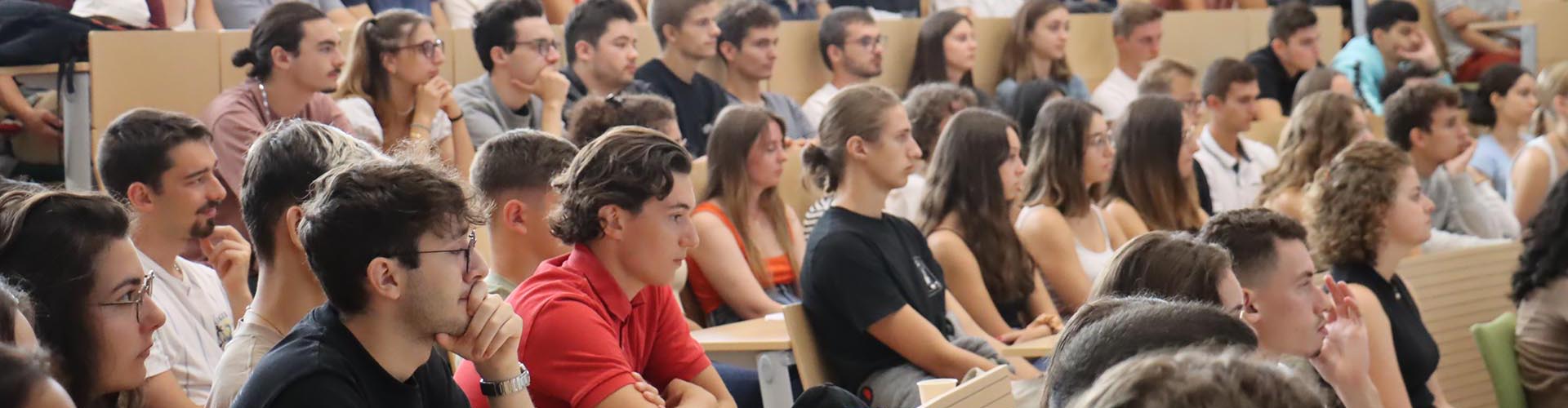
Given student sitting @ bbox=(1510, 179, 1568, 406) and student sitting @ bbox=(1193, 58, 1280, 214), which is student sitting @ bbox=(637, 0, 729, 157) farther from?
student sitting @ bbox=(1510, 179, 1568, 406)

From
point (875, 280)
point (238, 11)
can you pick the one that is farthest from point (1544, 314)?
point (238, 11)

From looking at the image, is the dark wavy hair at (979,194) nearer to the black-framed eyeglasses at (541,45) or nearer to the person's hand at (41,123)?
the black-framed eyeglasses at (541,45)

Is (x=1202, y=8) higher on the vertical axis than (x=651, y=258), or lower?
lower

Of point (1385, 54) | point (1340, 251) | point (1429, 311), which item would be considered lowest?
point (1385, 54)

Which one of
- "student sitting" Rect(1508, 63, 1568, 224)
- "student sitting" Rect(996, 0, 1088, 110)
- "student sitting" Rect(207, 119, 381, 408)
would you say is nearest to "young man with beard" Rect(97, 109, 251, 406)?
"student sitting" Rect(207, 119, 381, 408)

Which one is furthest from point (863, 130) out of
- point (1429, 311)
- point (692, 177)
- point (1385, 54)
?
point (1385, 54)

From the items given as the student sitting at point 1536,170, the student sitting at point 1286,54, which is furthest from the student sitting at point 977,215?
the student sitting at point 1286,54

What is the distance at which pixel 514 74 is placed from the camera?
15.8ft

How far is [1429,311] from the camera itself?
12.7 ft

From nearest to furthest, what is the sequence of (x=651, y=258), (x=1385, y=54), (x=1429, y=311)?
1. (x=651, y=258)
2. (x=1429, y=311)
3. (x=1385, y=54)

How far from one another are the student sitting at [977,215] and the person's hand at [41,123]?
237 centimetres

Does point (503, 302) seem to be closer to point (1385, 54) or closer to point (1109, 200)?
point (1109, 200)

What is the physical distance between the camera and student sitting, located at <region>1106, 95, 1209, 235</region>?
15.3 ft

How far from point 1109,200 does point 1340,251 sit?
4.04ft
